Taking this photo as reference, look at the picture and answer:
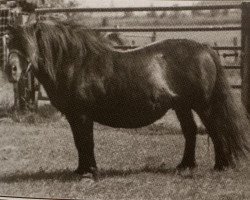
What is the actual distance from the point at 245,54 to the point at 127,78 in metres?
0.55

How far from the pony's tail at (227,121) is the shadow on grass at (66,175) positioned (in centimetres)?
27

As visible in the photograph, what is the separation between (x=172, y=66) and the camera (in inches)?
101

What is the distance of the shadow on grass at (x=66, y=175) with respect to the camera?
8.59 feet

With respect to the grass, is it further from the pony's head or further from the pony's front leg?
the pony's head

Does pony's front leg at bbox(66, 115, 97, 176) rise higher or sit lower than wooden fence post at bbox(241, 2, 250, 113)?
lower

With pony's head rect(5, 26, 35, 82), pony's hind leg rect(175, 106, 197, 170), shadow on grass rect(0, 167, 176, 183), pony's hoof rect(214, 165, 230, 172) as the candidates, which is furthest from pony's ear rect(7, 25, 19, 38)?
pony's hoof rect(214, 165, 230, 172)

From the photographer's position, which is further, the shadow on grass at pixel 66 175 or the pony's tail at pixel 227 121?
the shadow on grass at pixel 66 175

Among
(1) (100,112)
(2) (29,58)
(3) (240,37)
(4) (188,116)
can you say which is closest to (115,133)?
(1) (100,112)

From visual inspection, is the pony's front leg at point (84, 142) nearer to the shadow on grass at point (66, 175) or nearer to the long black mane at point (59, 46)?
the shadow on grass at point (66, 175)

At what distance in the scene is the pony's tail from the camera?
2484mm

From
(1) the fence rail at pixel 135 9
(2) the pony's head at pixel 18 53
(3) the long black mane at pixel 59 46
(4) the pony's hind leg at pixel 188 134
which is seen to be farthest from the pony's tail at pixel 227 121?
(2) the pony's head at pixel 18 53

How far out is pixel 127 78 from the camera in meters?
2.54

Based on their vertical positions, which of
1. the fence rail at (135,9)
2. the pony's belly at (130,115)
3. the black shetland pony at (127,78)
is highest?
the fence rail at (135,9)

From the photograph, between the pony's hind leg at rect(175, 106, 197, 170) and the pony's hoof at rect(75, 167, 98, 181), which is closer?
the pony's hind leg at rect(175, 106, 197, 170)
